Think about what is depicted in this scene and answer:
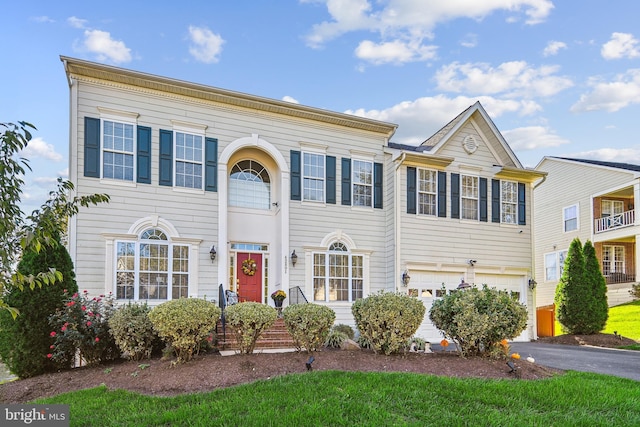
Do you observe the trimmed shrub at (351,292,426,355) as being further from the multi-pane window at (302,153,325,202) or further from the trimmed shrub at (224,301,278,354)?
the multi-pane window at (302,153,325,202)

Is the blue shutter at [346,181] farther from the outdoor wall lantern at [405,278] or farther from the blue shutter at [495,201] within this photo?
the blue shutter at [495,201]

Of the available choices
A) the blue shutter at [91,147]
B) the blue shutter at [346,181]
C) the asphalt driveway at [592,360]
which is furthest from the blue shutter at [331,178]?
the asphalt driveway at [592,360]

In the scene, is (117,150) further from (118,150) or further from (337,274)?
(337,274)

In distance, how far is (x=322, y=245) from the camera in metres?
14.2

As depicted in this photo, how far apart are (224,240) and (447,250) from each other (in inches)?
282

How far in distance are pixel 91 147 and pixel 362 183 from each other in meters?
7.64

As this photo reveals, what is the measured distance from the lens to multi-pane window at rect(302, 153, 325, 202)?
1426cm

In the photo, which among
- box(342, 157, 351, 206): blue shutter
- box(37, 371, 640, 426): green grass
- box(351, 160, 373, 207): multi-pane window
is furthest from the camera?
box(351, 160, 373, 207): multi-pane window

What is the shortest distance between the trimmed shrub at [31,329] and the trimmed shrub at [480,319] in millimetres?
7021

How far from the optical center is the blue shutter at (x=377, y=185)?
49.7 ft

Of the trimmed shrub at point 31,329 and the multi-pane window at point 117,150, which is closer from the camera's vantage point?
the trimmed shrub at point 31,329

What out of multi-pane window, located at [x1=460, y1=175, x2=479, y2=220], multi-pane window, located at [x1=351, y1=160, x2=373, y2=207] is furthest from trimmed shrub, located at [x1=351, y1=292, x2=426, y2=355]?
multi-pane window, located at [x1=460, y1=175, x2=479, y2=220]

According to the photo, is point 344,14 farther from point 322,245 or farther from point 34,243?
point 34,243

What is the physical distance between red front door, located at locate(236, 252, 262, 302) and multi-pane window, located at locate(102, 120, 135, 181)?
3.80m
